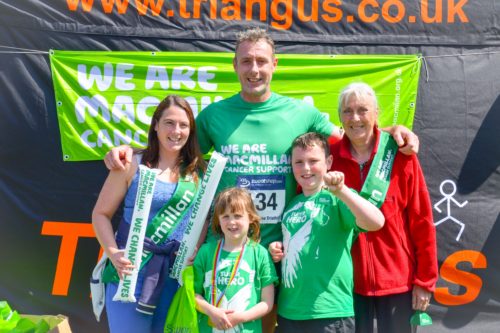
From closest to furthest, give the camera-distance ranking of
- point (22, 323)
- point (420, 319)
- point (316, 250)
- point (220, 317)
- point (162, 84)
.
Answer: point (220, 317) < point (316, 250) < point (420, 319) < point (22, 323) < point (162, 84)

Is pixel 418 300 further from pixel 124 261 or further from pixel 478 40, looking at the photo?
pixel 478 40

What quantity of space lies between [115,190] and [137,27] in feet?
6.05

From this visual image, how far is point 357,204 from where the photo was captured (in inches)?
97.9

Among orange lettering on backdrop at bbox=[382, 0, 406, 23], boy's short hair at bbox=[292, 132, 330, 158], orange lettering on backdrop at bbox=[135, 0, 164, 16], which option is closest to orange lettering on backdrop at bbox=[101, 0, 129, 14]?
orange lettering on backdrop at bbox=[135, 0, 164, 16]

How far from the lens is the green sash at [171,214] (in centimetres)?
280

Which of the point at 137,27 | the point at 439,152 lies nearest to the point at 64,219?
the point at 137,27

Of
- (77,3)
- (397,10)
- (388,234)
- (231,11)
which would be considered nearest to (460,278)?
(388,234)

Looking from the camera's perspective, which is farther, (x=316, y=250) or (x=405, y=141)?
(x=405, y=141)

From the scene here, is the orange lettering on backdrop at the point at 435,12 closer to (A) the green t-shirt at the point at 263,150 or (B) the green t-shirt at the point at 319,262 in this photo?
(A) the green t-shirt at the point at 263,150

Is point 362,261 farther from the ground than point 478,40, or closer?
closer

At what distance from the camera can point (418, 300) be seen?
2.79 meters

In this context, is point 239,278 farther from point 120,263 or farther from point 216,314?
point 120,263

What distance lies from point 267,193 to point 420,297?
0.92 m

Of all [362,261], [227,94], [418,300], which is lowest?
[418,300]
